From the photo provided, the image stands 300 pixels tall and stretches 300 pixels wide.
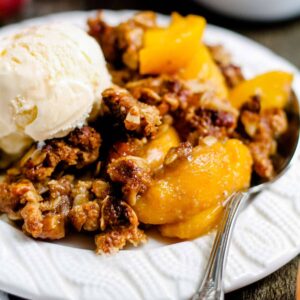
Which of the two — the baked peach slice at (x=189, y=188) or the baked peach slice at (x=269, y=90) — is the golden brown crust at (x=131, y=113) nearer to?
the baked peach slice at (x=189, y=188)

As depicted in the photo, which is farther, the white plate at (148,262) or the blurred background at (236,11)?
the blurred background at (236,11)

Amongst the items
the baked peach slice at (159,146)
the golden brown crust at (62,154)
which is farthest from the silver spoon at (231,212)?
the golden brown crust at (62,154)

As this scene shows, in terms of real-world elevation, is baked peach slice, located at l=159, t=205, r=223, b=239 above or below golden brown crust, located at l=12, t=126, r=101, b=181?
below

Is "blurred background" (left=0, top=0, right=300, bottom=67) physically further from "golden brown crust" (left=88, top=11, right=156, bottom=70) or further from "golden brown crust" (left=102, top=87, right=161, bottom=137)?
"golden brown crust" (left=102, top=87, right=161, bottom=137)

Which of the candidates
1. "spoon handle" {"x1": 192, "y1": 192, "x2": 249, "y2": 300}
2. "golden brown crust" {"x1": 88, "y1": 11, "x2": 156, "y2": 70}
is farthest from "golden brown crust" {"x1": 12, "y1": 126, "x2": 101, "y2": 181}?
"spoon handle" {"x1": 192, "y1": 192, "x2": 249, "y2": 300}

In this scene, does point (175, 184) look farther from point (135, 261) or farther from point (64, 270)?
point (64, 270)

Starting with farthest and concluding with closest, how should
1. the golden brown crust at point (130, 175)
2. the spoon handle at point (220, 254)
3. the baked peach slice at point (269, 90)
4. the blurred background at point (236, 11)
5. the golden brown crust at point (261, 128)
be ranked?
1. the blurred background at point (236, 11)
2. the baked peach slice at point (269, 90)
3. the golden brown crust at point (261, 128)
4. the golden brown crust at point (130, 175)
5. the spoon handle at point (220, 254)

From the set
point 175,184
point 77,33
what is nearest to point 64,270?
point 175,184
